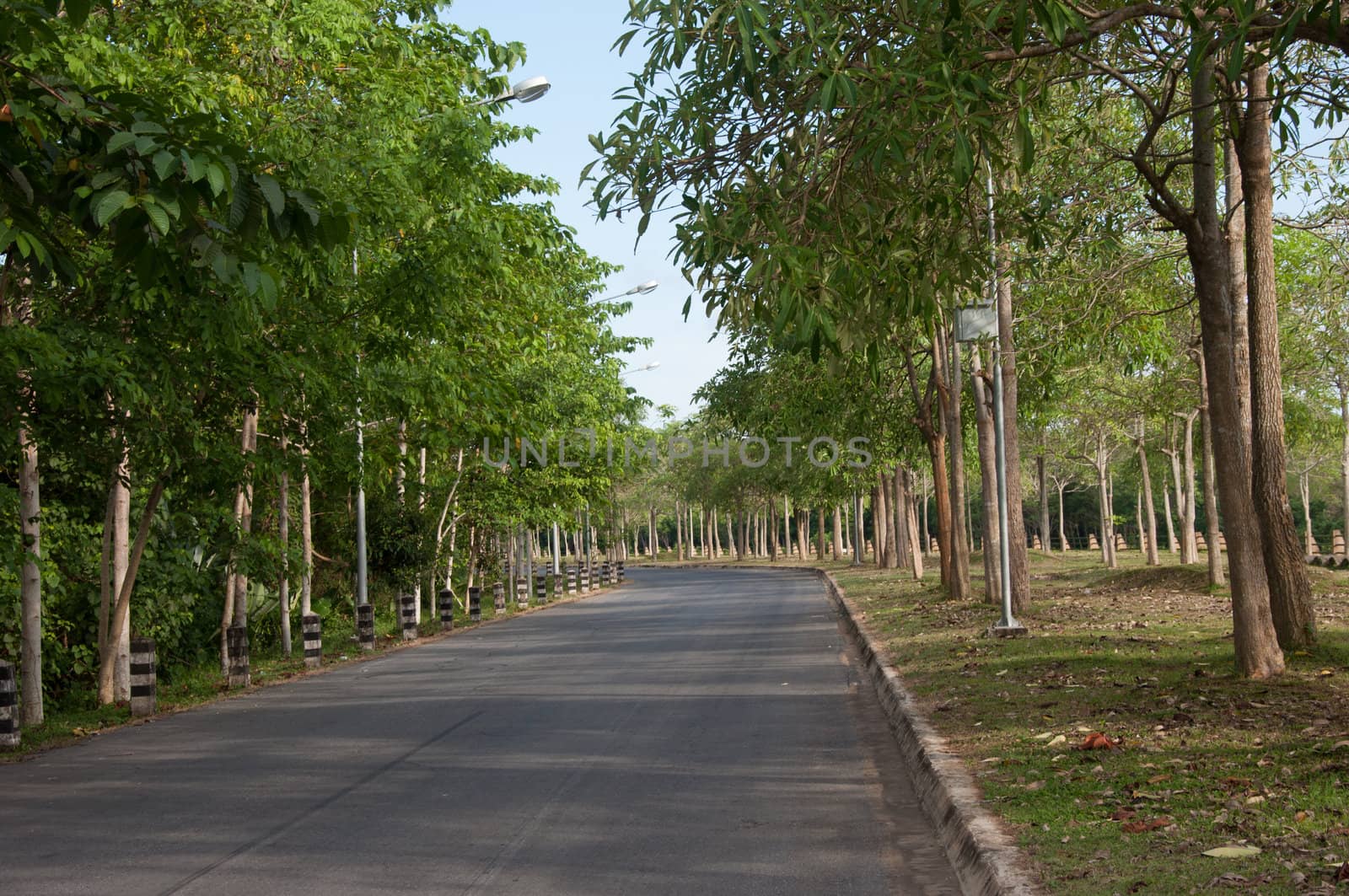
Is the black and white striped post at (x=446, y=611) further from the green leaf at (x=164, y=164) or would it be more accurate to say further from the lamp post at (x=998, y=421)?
the green leaf at (x=164, y=164)

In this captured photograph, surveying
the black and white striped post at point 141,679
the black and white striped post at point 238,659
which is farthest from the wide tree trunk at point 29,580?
the black and white striped post at point 238,659

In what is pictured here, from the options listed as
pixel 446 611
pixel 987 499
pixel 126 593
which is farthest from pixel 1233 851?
pixel 446 611

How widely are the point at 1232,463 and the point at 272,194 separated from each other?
8427mm

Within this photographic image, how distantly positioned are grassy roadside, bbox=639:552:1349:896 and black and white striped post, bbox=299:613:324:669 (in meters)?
8.73

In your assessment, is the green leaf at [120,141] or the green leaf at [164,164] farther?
the green leaf at [120,141]

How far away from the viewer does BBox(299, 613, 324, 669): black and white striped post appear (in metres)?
20.0

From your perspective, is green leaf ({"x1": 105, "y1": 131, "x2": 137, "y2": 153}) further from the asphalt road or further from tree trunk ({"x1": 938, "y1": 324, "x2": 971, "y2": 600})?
tree trunk ({"x1": 938, "y1": 324, "x2": 971, "y2": 600})

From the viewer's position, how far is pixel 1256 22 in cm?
865

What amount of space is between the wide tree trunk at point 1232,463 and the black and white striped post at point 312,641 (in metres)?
13.6

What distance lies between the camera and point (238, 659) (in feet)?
57.1

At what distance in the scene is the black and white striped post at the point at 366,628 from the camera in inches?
904

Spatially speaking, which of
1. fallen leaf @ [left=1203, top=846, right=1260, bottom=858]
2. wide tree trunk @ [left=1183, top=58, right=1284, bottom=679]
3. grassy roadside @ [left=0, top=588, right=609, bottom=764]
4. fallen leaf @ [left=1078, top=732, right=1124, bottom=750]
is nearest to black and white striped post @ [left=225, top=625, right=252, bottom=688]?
grassy roadside @ [left=0, top=588, right=609, bottom=764]

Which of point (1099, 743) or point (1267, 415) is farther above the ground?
point (1267, 415)

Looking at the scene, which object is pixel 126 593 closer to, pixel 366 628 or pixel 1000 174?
pixel 366 628
